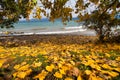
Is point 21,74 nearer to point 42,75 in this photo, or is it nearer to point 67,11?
point 42,75

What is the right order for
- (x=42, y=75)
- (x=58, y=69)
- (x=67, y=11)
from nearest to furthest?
1. (x=42, y=75)
2. (x=58, y=69)
3. (x=67, y=11)

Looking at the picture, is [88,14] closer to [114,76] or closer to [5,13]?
[5,13]

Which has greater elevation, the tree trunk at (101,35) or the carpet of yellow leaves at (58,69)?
the carpet of yellow leaves at (58,69)

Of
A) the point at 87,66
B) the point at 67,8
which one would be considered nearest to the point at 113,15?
the point at 67,8

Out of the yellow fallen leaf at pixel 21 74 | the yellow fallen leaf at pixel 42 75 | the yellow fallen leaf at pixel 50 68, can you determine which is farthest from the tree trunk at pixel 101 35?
the yellow fallen leaf at pixel 21 74

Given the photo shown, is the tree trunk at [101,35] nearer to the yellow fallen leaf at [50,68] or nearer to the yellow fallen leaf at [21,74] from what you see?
the yellow fallen leaf at [50,68]

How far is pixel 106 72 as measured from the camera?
4109 mm

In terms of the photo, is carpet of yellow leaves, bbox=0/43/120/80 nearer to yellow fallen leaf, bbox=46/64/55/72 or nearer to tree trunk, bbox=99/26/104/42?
yellow fallen leaf, bbox=46/64/55/72

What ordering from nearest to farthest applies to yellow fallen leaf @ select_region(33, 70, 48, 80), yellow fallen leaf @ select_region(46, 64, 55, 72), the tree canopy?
yellow fallen leaf @ select_region(33, 70, 48, 80), yellow fallen leaf @ select_region(46, 64, 55, 72), the tree canopy

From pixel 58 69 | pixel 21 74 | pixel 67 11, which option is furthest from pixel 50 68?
pixel 67 11

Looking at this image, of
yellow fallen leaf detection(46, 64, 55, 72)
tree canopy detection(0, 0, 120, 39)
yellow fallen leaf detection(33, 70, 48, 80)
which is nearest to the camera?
yellow fallen leaf detection(33, 70, 48, 80)

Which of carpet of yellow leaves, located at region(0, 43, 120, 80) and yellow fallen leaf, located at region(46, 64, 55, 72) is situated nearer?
carpet of yellow leaves, located at region(0, 43, 120, 80)

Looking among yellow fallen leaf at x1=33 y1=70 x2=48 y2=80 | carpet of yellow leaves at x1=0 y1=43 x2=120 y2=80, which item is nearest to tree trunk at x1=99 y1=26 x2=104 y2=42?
carpet of yellow leaves at x1=0 y1=43 x2=120 y2=80

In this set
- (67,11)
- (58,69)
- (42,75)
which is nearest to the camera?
(42,75)
